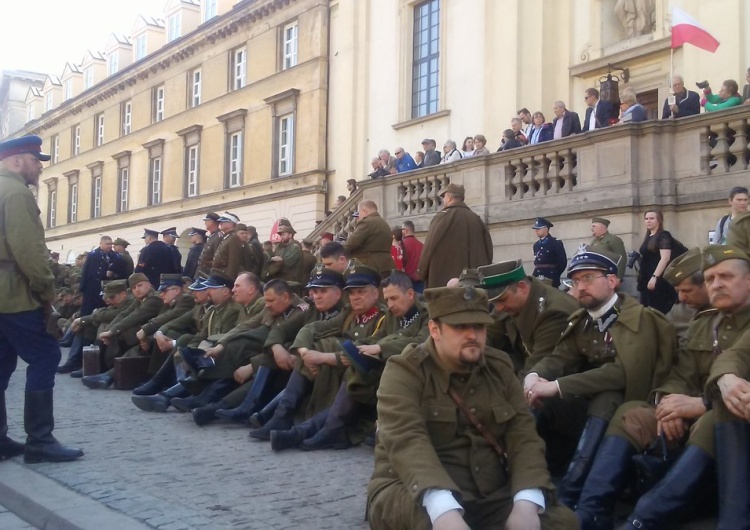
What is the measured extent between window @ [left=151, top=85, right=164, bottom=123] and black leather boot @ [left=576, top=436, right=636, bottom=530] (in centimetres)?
3966

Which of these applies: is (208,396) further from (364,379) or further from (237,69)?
(237,69)

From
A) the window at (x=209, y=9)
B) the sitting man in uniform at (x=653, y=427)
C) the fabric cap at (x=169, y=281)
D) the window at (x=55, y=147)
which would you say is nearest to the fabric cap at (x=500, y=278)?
the sitting man in uniform at (x=653, y=427)

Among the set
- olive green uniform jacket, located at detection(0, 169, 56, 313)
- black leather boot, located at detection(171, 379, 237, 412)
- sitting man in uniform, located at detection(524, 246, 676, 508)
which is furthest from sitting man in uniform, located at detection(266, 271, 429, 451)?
olive green uniform jacket, located at detection(0, 169, 56, 313)

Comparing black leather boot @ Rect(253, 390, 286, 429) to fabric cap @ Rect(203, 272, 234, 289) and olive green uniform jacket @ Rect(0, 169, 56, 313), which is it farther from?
fabric cap @ Rect(203, 272, 234, 289)

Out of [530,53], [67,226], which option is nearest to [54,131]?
[67,226]

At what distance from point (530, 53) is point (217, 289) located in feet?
45.9

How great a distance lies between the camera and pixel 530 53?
21.7m

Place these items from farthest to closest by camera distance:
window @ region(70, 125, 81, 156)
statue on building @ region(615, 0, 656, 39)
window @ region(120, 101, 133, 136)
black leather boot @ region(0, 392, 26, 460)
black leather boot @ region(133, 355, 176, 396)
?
window @ region(70, 125, 81, 156) → window @ region(120, 101, 133, 136) → statue on building @ region(615, 0, 656, 39) → black leather boot @ region(133, 355, 176, 396) → black leather boot @ region(0, 392, 26, 460)

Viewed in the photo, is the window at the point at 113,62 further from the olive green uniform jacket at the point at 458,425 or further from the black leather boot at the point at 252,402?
the olive green uniform jacket at the point at 458,425

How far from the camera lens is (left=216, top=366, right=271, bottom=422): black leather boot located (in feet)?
27.6

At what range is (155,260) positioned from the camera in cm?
1634

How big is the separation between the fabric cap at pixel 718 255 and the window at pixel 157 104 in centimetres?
3946

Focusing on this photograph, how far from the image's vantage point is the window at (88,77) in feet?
173

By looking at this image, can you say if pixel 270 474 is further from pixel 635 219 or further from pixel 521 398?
pixel 635 219
